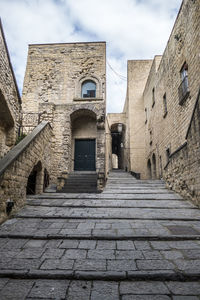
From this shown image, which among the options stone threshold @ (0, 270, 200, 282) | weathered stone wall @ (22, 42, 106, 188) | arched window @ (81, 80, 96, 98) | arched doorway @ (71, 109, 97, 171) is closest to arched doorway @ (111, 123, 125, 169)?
arched window @ (81, 80, 96, 98)

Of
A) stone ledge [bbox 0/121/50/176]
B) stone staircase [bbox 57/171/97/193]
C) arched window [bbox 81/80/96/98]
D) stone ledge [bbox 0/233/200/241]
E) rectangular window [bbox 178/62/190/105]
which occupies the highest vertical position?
arched window [bbox 81/80/96/98]

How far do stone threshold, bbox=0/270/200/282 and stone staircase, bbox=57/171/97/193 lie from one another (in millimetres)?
5221

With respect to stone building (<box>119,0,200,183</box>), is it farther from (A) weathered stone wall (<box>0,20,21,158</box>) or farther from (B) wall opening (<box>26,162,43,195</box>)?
(A) weathered stone wall (<box>0,20,21,158</box>)

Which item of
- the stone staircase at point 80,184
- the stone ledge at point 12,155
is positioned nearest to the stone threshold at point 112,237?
the stone ledge at point 12,155

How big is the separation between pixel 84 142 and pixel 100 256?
919cm

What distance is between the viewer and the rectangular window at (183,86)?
25.3 feet

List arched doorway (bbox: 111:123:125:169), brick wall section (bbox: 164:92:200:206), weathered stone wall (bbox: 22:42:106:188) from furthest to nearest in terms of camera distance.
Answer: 1. arched doorway (bbox: 111:123:125:169)
2. weathered stone wall (bbox: 22:42:106:188)
3. brick wall section (bbox: 164:92:200:206)

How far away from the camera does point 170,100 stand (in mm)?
9820

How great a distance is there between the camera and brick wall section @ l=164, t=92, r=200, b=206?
4.77 meters

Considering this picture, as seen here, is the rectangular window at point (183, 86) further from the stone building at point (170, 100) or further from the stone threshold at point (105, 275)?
the stone threshold at point (105, 275)

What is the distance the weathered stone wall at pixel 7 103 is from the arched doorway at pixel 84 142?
4169 millimetres

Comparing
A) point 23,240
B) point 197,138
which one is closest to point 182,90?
point 197,138

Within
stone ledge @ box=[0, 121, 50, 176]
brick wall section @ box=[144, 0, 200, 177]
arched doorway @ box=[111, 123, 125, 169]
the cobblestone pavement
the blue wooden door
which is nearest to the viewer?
the cobblestone pavement

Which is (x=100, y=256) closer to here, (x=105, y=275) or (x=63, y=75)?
(x=105, y=275)
